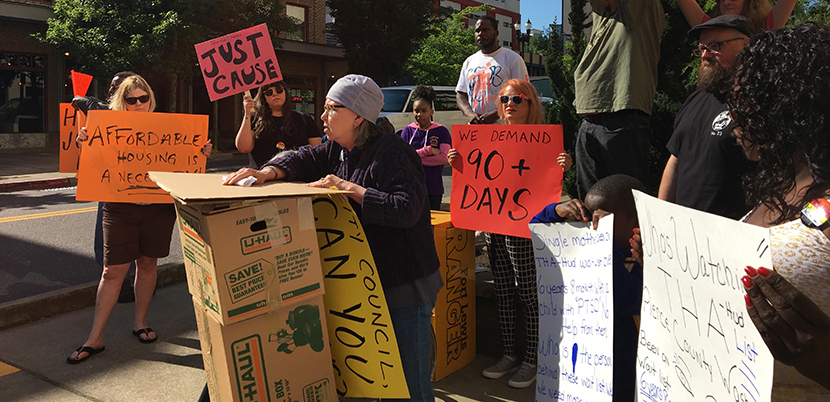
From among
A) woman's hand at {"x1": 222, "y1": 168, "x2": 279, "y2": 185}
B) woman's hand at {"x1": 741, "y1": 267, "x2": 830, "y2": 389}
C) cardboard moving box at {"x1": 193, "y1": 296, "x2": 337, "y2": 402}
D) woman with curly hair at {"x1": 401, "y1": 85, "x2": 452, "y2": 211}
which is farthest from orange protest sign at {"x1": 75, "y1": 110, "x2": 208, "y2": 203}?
woman's hand at {"x1": 741, "y1": 267, "x2": 830, "y2": 389}

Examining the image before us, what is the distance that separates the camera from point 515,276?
12.7 feet

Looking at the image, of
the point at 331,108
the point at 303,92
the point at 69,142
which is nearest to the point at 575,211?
the point at 331,108

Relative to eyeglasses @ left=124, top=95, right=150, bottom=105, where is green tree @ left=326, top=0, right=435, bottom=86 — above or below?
above

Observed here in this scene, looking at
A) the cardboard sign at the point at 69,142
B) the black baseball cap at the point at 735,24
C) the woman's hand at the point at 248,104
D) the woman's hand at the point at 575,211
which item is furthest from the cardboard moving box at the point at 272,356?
the cardboard sign at the point at 69,142

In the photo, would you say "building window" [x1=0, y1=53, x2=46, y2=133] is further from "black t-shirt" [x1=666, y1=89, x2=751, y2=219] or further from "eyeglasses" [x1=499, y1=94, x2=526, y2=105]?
"black t-shirt" [x1=666, y1=89, x2=751, y2=219]

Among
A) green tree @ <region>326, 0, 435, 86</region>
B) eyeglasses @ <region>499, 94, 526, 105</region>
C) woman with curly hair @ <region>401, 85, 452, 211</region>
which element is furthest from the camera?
green tree @ <region>326, 0, 435, 86</region>

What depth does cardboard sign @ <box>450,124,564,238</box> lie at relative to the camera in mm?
3699

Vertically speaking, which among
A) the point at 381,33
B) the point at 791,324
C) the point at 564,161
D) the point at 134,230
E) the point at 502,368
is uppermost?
the point at 381,33

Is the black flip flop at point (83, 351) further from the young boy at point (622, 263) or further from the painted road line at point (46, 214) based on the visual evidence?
the painted road line at point (46, 214)

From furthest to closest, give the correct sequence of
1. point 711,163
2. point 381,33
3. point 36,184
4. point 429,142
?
1. point 381,33
2. point 36,184
3. point 429,142
4. point 711,163

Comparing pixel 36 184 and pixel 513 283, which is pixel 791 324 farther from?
pixel 36 184

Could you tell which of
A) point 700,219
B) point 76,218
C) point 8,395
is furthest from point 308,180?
point 76,218

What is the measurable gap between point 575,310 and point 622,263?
30 centimetres

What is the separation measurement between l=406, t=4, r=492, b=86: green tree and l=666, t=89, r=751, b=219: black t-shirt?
24569 millimetres
